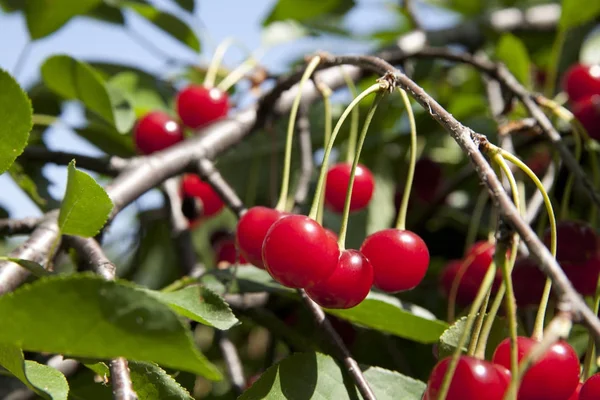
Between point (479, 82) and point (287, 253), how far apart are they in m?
1.99

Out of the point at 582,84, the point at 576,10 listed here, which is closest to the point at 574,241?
the point at 582,84

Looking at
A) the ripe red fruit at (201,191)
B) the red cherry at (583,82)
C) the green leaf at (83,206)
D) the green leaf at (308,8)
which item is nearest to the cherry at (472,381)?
the green leaf at (83,206)

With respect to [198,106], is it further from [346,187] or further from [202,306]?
[202,306]

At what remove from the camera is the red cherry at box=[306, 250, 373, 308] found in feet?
2.93

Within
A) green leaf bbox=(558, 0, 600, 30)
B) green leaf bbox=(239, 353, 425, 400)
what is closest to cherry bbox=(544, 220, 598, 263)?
green leaf bbox=(239, 353, 425, 400)

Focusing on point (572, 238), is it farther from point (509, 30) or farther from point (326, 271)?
point (509, 30)

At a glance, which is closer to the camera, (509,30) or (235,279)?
(235,279)

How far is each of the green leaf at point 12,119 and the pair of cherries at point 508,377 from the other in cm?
61

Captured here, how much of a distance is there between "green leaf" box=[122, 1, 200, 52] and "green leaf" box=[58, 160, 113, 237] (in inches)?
52.9

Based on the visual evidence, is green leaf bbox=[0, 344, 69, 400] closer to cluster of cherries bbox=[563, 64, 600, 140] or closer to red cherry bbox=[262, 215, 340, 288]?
red cherry bbox=[262, 215, 340, 288]

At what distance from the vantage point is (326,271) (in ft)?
2.92

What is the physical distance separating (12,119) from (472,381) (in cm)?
67

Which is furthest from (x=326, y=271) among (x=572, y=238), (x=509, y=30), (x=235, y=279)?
(x=509, y=30)

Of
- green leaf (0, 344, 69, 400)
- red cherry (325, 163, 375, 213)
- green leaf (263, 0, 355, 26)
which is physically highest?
green leaf (263, 0, 355, 26)
